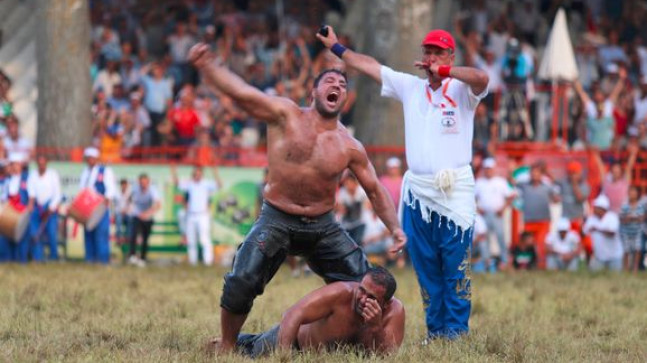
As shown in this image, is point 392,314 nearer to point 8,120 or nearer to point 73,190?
point 73,190

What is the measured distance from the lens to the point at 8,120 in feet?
68.3

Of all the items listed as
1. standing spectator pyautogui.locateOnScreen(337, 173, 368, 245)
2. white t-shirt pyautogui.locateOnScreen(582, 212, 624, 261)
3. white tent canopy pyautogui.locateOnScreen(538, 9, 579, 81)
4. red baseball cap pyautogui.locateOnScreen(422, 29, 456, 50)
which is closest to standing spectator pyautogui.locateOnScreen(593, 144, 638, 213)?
white t-shirt pyautogui.locateOnScreen(582, 212, 624, 261)

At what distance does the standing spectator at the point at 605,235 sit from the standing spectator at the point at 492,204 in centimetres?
117

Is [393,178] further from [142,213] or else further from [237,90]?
[237,90]

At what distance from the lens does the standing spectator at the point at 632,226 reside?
1872 cm

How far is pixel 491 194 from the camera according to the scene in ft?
61.4

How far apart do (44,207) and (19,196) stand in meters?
0.35

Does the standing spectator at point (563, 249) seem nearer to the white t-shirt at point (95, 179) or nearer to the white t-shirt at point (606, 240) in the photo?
the white t-shirt at point (606, 240)

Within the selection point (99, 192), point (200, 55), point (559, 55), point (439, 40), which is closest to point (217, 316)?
point (439, 40)

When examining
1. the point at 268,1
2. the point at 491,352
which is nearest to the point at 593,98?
the point at 268,1

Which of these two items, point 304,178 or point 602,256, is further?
point 602,256

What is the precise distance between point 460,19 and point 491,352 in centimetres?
1473

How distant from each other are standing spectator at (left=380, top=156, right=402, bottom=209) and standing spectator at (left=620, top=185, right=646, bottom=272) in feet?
9.67

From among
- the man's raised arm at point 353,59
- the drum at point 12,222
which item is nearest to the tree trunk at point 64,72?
the drum at point 12,222
